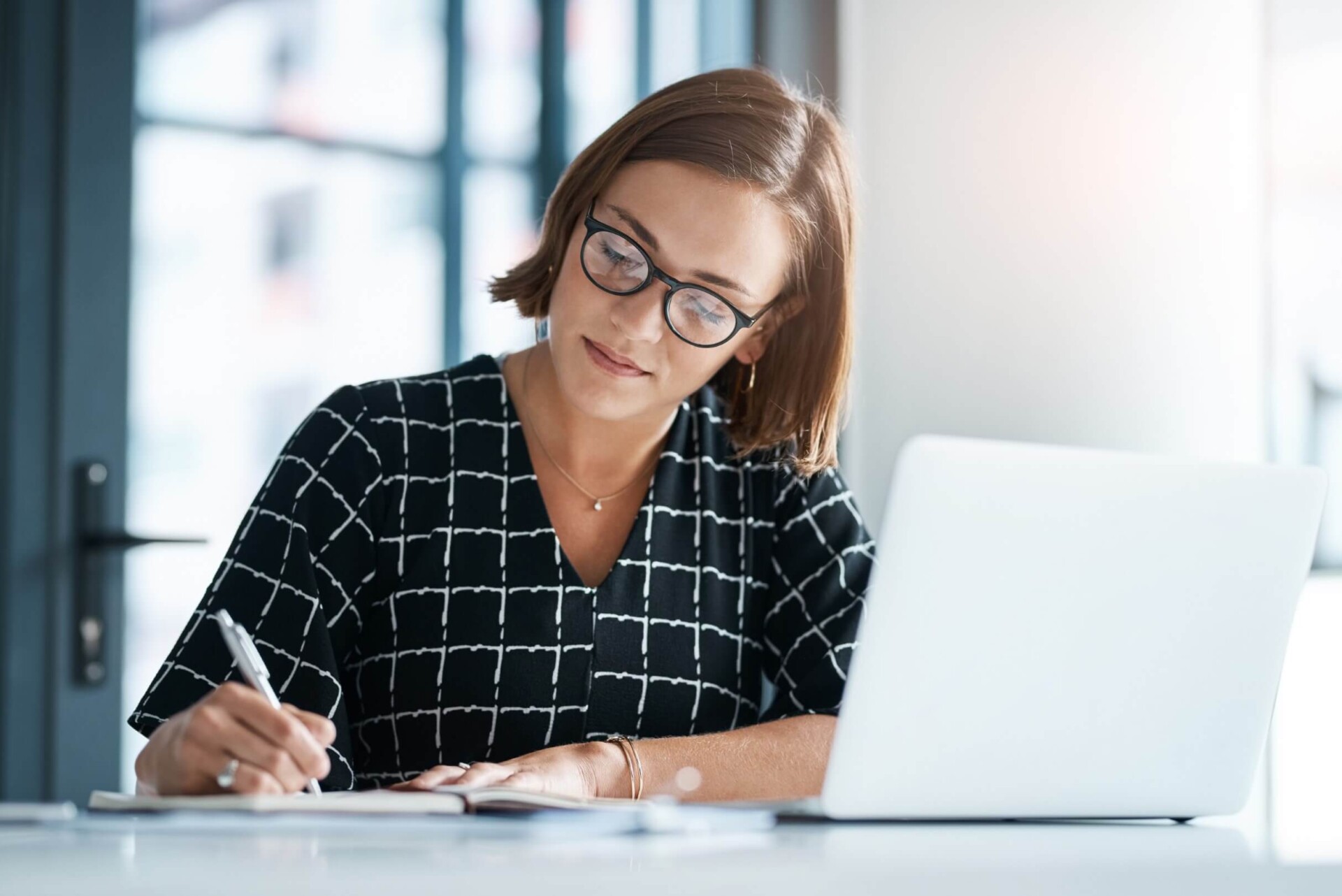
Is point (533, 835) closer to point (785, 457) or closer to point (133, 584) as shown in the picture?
point (785, 457)

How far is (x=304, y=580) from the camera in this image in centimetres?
130

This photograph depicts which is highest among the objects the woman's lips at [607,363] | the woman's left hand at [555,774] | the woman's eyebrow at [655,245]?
the woman's eyebrow at [655,245]

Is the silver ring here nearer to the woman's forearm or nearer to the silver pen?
the silver pen

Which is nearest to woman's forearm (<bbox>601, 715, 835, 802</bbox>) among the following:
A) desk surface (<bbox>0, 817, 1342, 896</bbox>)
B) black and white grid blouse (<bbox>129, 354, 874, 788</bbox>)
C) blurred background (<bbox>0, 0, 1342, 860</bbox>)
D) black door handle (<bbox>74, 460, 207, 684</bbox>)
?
black and white grid blouse (<bbox>129, 354, 874, 788</bbox>)

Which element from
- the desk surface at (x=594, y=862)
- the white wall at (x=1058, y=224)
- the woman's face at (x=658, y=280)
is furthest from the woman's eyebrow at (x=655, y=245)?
the white wall at (x=1058, y=224)

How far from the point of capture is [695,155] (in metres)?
1.38

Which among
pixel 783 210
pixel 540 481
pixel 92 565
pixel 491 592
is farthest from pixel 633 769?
pixel 92 565

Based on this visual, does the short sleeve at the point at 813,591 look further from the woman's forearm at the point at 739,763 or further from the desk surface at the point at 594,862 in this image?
the desk surface at the point at 594,862

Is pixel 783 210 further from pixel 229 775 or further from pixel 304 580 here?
pixel 229 775

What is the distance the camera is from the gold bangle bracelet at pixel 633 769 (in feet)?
3.90

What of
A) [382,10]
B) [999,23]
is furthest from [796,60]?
[382,10]

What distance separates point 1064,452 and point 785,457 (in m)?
0.81

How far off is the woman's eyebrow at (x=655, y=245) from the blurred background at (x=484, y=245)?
2.51ft

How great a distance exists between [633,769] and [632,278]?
1.60ft
